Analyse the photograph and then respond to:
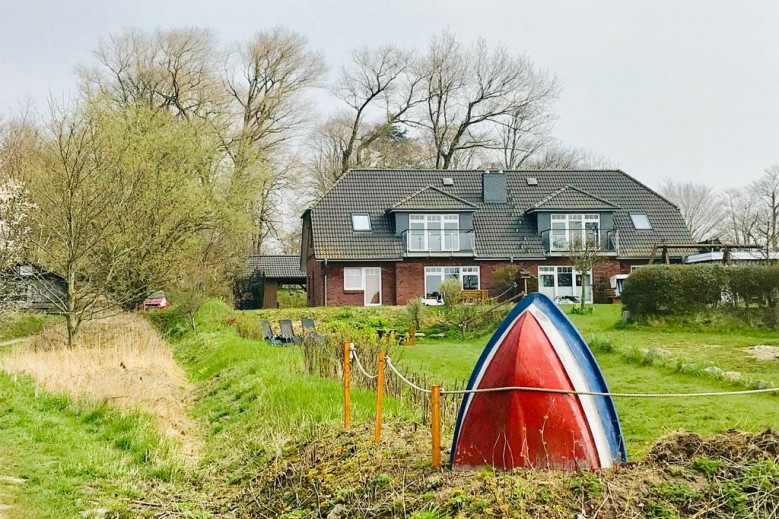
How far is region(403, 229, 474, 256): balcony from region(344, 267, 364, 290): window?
2.58 meters

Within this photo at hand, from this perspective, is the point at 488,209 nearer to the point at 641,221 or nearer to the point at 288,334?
the point at 641,221

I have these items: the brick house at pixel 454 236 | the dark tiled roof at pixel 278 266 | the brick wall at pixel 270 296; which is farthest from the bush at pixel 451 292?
the brick wall at pixel 270 296

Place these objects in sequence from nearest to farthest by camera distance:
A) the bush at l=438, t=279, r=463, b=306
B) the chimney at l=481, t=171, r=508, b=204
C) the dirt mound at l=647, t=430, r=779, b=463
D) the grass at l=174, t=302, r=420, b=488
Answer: the dirt mound at l=647, t=430, r=779, b=463 → the grass at l=174, t=302, r=420, b=488 → the bush at l=438, t=279, r=463, b=306 → the chimney at l=481, t=171, r=508, b=204

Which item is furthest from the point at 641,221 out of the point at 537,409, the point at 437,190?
the point at 537,409

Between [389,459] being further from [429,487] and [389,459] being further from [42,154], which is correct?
[42,154]

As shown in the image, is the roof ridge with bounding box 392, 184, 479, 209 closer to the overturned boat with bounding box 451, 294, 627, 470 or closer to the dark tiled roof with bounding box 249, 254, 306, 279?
the dark tiled roof with bounding box 249, 254, 306, 279

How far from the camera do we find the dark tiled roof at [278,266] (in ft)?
171

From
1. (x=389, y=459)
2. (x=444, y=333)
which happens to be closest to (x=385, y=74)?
(x=444, y=333)

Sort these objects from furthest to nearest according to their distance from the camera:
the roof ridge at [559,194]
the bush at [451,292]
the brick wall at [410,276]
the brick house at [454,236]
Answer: the roof ridge at [559,194]
the brick house at [454,236]
the brick wall at [410,276]
the bush at [451,292]

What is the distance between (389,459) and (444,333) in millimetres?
21278

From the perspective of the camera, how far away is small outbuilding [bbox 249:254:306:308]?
51.4 metres

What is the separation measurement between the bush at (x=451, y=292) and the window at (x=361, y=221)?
9791 millimetres

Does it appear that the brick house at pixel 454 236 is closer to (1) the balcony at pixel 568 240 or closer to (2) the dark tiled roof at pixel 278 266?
(1) the balcony at pixel 568 240

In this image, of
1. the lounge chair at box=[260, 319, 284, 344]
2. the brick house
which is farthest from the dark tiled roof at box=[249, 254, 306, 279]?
the lounge chair at box=[260, 319, 284, 344]
